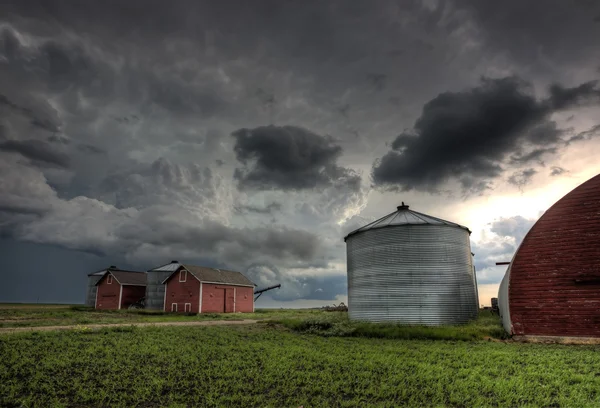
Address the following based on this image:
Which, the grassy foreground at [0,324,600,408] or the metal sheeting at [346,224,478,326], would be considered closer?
the grassy foreground at [0,324,600,408]

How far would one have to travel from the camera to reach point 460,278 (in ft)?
81.1

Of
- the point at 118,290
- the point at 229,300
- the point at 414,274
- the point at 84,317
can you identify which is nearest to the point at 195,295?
the point at 229,300

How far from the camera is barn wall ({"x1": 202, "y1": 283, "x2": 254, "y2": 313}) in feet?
152

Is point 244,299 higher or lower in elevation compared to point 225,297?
lower

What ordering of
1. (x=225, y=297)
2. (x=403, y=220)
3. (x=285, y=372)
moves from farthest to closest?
(x=225, y=297)
(x=403, y=220)
(x=285, y=372)

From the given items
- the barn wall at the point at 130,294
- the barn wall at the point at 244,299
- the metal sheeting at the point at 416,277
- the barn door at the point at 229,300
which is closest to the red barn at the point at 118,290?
the barn wall at the point at 130,294

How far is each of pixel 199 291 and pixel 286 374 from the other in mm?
36481

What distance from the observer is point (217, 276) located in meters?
50.5

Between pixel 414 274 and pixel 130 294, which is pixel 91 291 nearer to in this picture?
pixel 130 294

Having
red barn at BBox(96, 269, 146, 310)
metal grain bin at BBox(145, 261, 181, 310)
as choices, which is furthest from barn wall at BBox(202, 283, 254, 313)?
red barn at BBox(96, 269, 146, 310)

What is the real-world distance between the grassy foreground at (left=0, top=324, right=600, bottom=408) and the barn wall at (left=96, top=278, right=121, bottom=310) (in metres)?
39.5

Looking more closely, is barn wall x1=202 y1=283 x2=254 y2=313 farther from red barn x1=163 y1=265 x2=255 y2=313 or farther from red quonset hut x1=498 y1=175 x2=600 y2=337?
red quonset hut x1=498 y1=175 x2=600 y2=337

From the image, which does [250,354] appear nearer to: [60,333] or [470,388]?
[470,388]

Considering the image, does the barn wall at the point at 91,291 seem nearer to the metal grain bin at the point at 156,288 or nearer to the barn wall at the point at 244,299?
the metal grain bin at the point at 156,288
